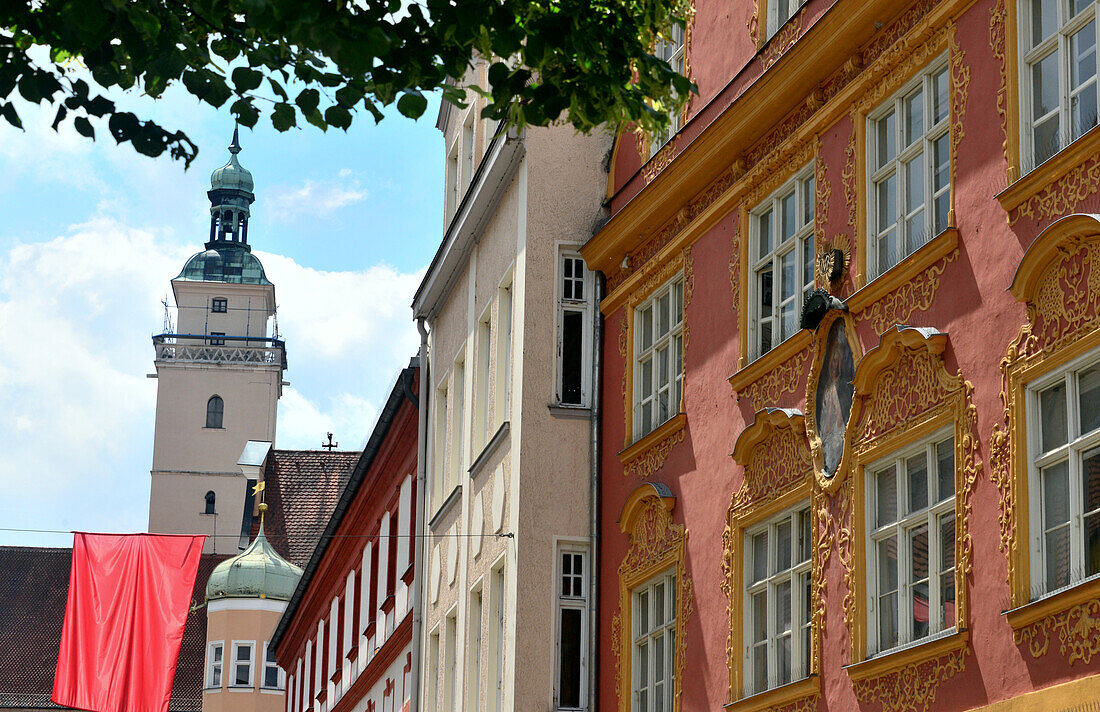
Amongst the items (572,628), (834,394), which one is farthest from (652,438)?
(834,394)

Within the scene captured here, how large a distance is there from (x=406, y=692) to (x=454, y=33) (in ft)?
64.3

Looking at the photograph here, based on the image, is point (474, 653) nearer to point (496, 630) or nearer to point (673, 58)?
point (496, 630)

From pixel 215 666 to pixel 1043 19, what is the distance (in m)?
45.7

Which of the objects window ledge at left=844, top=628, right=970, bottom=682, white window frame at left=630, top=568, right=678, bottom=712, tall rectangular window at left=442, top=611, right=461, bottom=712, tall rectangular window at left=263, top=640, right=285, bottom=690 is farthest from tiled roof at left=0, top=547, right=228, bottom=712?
window ledge at left=844, top=628, right=970, bottom=682

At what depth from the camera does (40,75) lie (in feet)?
30.8

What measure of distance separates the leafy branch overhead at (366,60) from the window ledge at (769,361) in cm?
484

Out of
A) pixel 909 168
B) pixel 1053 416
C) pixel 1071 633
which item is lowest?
pixel 1071 633

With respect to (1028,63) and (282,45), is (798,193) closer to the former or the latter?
(1028,63)

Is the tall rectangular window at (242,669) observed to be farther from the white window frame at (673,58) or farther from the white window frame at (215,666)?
the white window frame at (673,58)

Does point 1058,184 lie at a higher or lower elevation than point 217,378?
lower

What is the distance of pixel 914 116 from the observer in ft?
44.5

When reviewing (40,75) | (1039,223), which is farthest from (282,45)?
(1039,223)

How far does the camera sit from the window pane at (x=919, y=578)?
12578mm

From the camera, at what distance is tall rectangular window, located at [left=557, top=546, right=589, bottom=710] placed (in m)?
18.8
